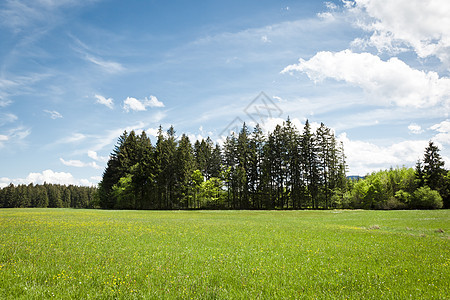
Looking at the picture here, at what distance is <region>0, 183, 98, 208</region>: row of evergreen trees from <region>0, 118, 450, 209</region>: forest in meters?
51.9

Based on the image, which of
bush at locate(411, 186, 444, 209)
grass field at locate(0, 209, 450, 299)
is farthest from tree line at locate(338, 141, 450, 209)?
grass field at locate(0, 209, 450, 299)

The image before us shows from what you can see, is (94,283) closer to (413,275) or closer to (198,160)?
(413,275)

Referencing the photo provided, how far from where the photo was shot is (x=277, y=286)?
726 centimetres

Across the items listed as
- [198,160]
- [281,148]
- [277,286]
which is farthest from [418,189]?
[277,286]

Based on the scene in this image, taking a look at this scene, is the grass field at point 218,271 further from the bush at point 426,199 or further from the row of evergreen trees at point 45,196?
the row of evergreen trees at point 45,196

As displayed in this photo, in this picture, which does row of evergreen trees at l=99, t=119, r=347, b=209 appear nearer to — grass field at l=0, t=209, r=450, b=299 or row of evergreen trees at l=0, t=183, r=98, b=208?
row of evergreen trees at l=0, t=183, r=98, b=208

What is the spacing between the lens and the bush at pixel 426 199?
58.0 meters

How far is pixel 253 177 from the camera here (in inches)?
2982

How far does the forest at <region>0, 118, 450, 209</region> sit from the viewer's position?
69250 millimetres

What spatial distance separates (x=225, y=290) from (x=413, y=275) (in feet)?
21.3

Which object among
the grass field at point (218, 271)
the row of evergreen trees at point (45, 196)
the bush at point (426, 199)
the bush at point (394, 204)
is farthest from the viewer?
the row of evergreen trees at point (45, 196)

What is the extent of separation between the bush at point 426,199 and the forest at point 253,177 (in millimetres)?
5043

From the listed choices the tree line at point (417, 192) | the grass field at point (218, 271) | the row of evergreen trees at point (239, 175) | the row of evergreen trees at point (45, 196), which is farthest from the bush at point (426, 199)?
the row of evergreen trees at point (45, 196)

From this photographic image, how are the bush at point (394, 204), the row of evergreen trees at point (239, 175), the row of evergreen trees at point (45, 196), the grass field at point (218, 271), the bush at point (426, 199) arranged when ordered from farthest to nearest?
the row of evergreen trees at point (45, 196), the row of evergreen trees at point (239, 175), the bush at point (394, 204), the bush at point (426, 199), the grass field at point (218, 271)
